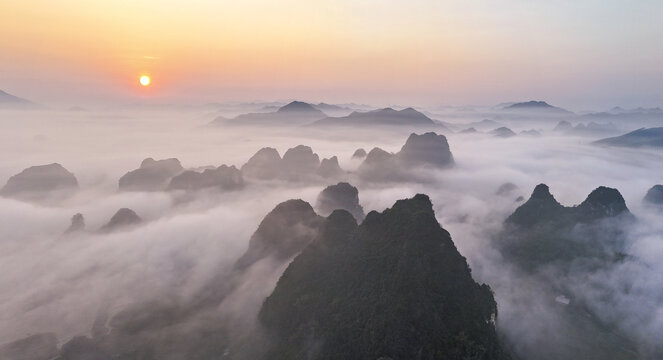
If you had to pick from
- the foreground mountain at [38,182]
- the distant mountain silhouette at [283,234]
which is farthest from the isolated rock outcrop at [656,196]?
the foreground mountain at [38,182]

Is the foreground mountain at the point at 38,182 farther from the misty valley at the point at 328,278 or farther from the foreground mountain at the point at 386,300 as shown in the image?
the foreground mountain at the point at 386,300

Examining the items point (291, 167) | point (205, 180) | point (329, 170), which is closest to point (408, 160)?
point (329, 170)

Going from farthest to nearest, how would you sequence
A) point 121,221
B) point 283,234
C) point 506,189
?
point 506,189
point 121,221
point 283,234

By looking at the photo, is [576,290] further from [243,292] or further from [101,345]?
[101,345]

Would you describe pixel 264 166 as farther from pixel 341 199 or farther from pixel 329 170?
pixel 341 199

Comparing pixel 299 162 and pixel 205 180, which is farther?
pixel 299 162

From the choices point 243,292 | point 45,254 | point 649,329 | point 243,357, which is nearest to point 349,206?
point 243,292

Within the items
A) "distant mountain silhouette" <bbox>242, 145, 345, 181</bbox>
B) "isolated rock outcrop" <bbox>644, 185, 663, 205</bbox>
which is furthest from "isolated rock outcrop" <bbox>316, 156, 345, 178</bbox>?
"isolated rock outcrop" <bbox>644, 185, 663, 205</bbox>
